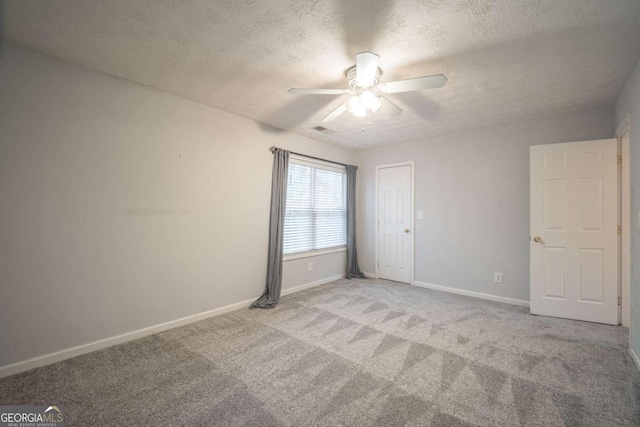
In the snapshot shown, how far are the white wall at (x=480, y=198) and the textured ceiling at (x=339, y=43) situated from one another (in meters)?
0.57

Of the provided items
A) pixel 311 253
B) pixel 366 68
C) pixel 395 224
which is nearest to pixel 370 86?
pixel 366 68

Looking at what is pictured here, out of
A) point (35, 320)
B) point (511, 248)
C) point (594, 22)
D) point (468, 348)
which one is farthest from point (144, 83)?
point (511, 248)

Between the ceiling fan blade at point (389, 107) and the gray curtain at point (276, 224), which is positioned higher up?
the ceiling fan blade at point (389, 107)

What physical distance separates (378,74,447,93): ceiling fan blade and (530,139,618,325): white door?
2.23 metres

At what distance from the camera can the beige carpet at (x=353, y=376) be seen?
1639 millimetres

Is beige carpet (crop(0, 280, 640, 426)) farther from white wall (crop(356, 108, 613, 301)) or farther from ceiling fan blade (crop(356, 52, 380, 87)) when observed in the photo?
ceiling fan blade (crop(356, 52, 380, 87))

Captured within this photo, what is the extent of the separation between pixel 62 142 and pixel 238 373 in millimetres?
2331

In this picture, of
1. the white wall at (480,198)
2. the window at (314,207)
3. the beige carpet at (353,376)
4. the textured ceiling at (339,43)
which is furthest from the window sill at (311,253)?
the textured ceiling at (339,43)

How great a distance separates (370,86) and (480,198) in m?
2.64

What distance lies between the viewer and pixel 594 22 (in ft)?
5.66

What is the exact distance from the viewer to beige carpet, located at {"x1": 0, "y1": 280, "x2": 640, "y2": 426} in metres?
1.64

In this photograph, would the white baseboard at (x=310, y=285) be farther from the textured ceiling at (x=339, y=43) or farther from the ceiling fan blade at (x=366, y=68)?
the ceiling fan blade at (x=366, y=68)

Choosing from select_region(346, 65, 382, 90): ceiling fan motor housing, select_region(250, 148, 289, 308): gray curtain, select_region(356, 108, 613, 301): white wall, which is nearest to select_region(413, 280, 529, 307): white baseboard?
select_region(356, 108, 613, 301): white wall

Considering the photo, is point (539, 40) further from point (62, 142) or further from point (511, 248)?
point (62, 142)
